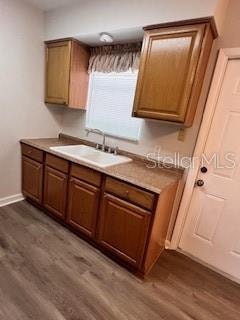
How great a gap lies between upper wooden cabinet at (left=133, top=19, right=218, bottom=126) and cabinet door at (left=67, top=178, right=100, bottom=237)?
0.90 metres

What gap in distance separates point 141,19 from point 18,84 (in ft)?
5.37

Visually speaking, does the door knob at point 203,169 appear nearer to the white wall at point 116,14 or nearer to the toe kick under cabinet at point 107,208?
the toe kick under cabinet at point 107,208

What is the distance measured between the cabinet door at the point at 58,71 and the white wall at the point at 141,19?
0.13m

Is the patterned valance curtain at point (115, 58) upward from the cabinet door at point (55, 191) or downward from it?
upward

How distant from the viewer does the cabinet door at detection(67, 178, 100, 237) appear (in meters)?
1.98

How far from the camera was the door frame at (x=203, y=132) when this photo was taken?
174 centimetres

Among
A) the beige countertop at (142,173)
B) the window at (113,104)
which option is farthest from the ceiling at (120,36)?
the beige countertop at (142,173)

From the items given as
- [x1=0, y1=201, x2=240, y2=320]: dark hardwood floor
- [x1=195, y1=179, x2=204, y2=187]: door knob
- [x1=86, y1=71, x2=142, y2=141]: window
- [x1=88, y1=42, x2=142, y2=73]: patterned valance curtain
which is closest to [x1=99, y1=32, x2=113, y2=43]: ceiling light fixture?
[x1=88, y1=42, x2=142, y2=73]: patterned valance curtain

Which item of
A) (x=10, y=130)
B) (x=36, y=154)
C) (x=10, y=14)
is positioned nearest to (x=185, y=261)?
(x=36, y=154)

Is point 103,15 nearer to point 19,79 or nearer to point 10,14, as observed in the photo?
point 10,14

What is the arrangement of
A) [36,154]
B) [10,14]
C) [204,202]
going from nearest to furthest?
[204,202] < [10,14] < [36,154]

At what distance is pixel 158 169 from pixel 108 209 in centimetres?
65

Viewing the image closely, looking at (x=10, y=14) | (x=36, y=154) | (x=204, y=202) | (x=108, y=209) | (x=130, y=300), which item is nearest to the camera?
(x=130, y=300)

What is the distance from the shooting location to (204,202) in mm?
2025
